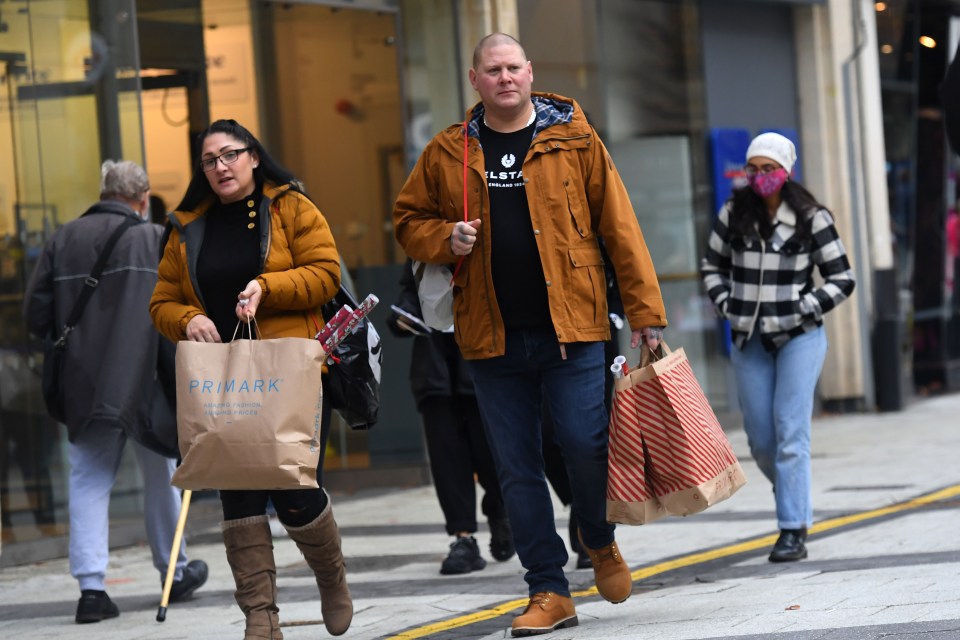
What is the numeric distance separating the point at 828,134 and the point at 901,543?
30.2ft

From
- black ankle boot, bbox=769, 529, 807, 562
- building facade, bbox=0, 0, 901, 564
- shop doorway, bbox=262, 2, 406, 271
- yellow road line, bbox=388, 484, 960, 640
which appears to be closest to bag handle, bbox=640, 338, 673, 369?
yellow road line, bbox=388, 484, 960, 640

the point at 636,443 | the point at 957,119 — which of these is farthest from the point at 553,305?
the point at 957,119

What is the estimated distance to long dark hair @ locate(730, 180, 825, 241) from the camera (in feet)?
24.3

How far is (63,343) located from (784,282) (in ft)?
10.2

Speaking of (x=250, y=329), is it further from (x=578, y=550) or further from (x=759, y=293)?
(x=759, y=293)

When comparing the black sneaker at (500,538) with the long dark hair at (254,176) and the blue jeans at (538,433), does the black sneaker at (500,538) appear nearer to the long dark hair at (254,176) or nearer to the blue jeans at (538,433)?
the blue jeans at (538,433)

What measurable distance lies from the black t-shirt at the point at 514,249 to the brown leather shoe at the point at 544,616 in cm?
93

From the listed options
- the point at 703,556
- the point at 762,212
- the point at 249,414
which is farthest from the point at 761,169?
the point at 249,414

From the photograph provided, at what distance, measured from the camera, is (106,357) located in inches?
283

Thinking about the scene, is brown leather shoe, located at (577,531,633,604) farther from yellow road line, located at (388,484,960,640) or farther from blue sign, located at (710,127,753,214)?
blue sign, located at (710,127,753,214)

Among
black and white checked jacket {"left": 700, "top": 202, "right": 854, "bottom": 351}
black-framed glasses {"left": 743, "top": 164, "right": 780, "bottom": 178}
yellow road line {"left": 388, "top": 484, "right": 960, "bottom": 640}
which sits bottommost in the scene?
yellow road line {"left": 388, "top": 484, "right": 960, "bottom": 640}

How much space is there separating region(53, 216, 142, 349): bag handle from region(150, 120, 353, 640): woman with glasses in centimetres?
146

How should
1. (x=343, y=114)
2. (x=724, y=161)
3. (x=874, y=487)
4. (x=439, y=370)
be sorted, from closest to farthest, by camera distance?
(x=439, y=370) < (x=874, y=487) < (x=343, y=114) < (x=724, y=161)

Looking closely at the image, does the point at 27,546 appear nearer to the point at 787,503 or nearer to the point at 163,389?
the point at 163,389
